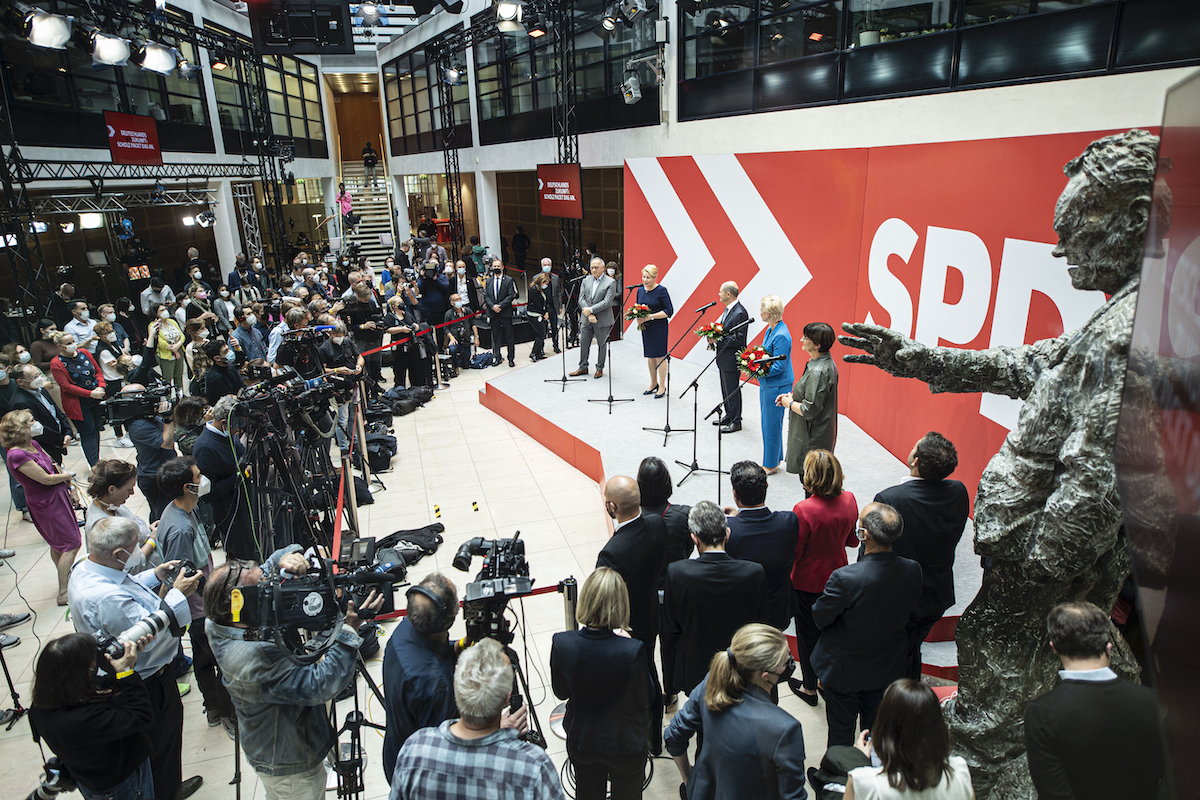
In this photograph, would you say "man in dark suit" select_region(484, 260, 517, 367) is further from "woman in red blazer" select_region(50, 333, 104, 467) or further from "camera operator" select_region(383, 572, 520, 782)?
"camera operator" select_region(383, 572, 520, 782)

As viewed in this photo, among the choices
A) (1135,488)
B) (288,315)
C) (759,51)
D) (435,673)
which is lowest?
(435,673)

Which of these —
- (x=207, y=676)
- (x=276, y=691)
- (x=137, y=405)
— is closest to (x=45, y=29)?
(x=137, y=405)

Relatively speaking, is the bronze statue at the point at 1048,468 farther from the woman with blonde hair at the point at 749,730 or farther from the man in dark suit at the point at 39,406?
the man in dark suit at the point at 39,406

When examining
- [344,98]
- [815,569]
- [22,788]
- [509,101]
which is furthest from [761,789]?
[344,98]

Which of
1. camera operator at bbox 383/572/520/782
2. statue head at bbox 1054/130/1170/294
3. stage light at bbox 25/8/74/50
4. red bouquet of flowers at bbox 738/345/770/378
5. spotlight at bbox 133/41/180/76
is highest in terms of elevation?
spotlight at bbox 133/41/180/76

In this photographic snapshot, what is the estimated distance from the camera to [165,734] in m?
2.93

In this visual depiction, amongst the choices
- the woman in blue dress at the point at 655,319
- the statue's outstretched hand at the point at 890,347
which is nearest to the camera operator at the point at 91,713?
the statue's outstretched hand at the point at 890,347

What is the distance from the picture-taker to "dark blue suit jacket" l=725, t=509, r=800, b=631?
311cm

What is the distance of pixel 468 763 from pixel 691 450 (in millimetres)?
4637

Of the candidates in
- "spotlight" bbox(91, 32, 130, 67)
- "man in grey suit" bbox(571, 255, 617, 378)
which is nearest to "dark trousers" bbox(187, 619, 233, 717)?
"man in grey suit" bbox(571, 255, 617, 378)

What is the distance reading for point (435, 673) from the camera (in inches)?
92.8

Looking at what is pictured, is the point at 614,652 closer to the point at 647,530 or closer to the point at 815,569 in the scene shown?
the point at 647,530

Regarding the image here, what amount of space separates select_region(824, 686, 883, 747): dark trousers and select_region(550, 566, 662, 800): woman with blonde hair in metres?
0.97

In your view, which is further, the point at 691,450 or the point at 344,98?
the point at 344,98
